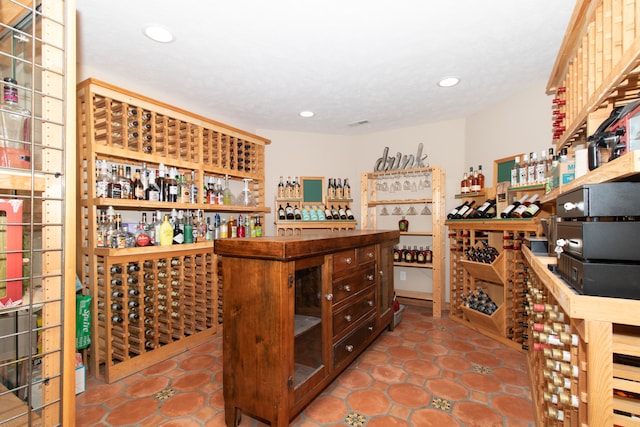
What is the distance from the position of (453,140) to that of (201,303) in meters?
3.70

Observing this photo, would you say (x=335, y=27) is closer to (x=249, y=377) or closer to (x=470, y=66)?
(x=470, y=66)

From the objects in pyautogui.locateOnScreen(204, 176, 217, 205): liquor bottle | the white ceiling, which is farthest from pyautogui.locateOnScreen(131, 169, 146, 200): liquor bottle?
the white ceiling

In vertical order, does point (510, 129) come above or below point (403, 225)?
above

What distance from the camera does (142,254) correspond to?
245 centimetres

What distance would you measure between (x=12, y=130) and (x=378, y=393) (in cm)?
243

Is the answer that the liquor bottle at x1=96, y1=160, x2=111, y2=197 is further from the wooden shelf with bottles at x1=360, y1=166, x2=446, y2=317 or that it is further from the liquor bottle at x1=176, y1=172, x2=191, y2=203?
the wooden shelf with bottles at x1=360, y1=166, x2=446, y2=317

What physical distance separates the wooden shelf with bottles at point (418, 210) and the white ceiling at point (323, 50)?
3.27 feet

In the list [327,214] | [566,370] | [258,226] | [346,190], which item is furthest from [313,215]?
[566,370]

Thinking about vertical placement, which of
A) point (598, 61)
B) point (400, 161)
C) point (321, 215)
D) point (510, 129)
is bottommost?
point (321, 215)

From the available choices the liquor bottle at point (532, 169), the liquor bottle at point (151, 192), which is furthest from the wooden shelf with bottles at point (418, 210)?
the liquor bottle at point (151, 192)

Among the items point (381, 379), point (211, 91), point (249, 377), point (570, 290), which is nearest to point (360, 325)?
point (381, 379)

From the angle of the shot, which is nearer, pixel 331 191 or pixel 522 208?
pixel 522 208

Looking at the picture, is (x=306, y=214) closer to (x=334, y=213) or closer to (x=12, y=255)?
(x=334, y=213)

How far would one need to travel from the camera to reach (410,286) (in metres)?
4.32
